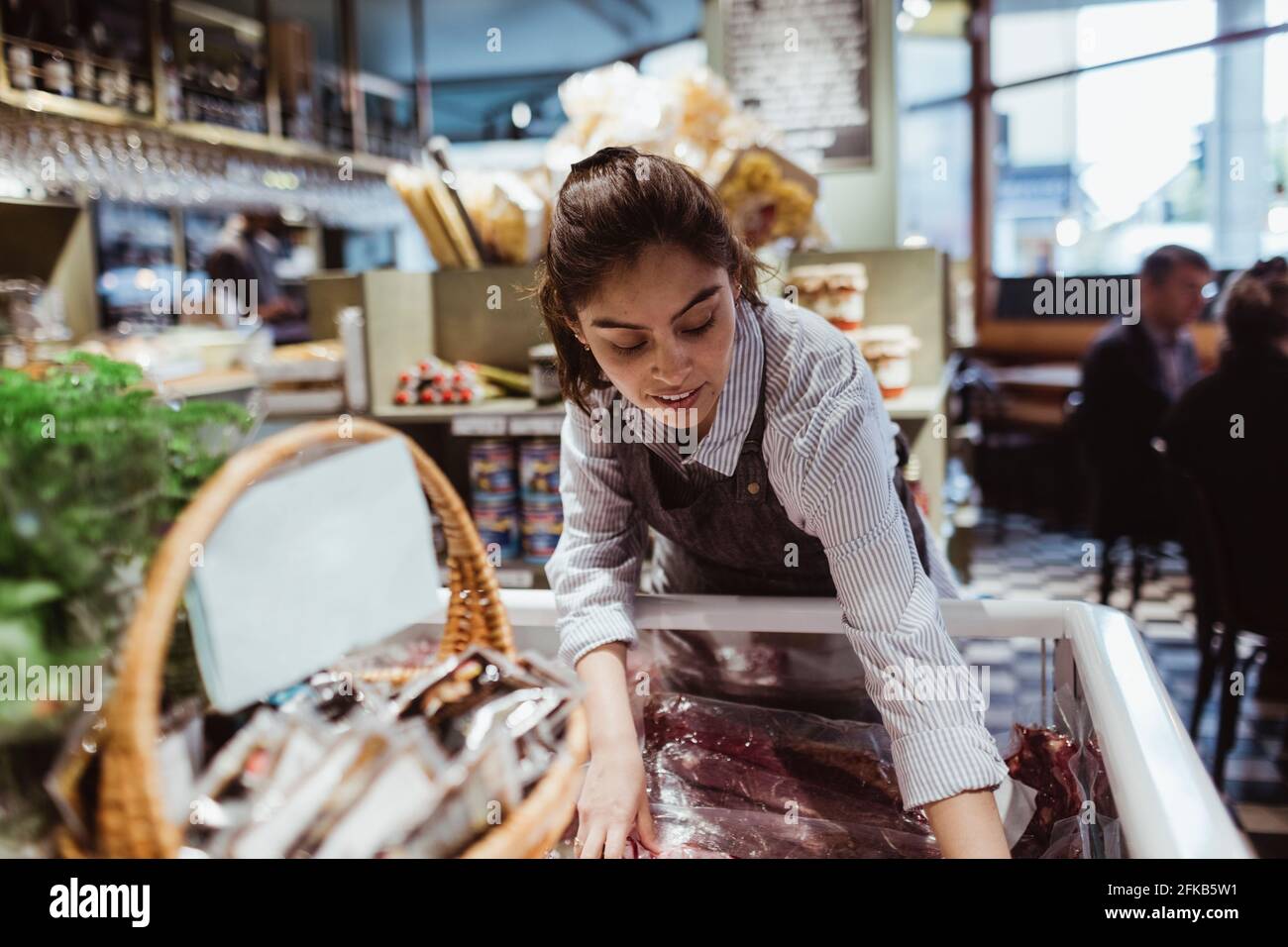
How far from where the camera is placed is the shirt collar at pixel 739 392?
1194mm

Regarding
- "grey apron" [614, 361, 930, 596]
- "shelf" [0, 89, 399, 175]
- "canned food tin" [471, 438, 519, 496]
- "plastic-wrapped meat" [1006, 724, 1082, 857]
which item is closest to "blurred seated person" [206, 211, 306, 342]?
"shelf" [0, 89, 399, 175]

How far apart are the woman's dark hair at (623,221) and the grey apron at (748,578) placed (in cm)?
31

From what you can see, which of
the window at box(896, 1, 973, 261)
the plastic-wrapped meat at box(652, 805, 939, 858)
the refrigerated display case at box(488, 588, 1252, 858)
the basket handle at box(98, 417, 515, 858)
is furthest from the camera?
the window at box(896, 1, 973, 261)

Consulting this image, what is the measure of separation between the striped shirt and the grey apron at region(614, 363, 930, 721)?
4 centimetres

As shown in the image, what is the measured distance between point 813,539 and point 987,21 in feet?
23.4

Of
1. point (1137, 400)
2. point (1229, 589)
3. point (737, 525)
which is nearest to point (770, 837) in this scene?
point (737, 525)

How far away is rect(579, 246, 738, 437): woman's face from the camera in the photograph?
994 mm

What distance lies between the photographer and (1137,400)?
3568 millimetres

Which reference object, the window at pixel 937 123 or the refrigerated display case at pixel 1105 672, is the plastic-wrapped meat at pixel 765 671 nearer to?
the refrigerated display case at pixel 1105 672

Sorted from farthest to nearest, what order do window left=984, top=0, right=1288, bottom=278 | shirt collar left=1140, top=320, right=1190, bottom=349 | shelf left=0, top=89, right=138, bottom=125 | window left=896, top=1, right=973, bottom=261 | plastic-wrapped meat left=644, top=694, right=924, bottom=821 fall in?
1. window left=896, top=1, right=973, bottom=261
2. window left=984, top=0, right=1288, bottom=278
3. shirt collar left=1140, top=320, right=1190, bottom=349
4. shelf left=0, top=89, right=138, bottom=125
5. plastic-wrapped meat left=644, top=694, right=924, bottom=821

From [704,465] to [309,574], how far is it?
2.08ft

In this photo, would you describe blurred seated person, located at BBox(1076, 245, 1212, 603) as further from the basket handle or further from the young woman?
the basket handle

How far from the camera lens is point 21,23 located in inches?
147
